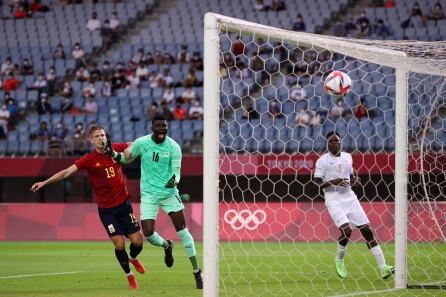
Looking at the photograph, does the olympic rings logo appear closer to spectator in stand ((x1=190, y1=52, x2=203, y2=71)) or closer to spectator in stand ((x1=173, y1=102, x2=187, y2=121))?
spectator in stand ((x1=173, y1=102, x2=187, y2=121))

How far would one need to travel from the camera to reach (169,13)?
1437 inches

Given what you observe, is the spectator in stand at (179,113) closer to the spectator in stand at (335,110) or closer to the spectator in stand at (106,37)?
the spectator in stand at (335,110)

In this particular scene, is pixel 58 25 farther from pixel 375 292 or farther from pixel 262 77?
pixel 375 292

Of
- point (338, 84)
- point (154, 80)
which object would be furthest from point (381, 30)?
point (338, 84)

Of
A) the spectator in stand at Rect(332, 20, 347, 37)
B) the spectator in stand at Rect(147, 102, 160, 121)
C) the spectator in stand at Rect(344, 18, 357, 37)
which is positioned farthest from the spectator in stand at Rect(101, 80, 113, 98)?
the spectator in stand at Rect(344, 18, 357, 37)

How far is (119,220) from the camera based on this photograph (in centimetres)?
1288

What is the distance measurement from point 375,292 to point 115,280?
4.03 m

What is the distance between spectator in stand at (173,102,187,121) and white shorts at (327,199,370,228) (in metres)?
16.4

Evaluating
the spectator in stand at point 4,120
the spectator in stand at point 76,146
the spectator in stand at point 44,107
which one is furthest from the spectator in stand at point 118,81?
the spectator in stand at point 76,146

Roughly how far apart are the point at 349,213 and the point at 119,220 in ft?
10.5

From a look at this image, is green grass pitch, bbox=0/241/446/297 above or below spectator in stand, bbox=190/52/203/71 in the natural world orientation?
below

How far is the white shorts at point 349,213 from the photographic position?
13820 mm

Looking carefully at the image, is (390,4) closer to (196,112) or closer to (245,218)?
(196,112)

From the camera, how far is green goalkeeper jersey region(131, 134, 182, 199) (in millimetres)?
12953
